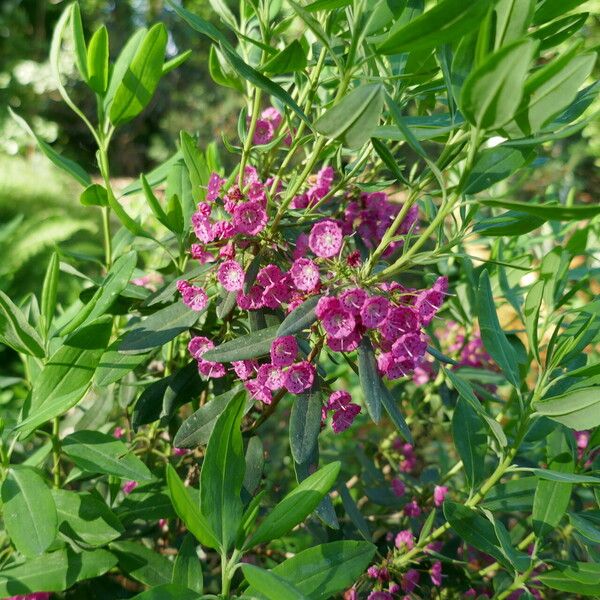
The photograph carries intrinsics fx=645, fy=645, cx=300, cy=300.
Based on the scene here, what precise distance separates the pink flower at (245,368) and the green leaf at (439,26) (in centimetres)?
40

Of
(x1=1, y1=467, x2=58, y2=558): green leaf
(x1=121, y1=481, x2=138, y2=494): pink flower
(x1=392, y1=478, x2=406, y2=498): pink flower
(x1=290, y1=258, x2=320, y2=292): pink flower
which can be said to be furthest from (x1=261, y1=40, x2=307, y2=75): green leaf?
(x1=392, y1=478, x2=406, y2=498): pink flower

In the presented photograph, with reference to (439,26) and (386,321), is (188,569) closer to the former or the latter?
(386,321)

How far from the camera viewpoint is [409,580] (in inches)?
39.2

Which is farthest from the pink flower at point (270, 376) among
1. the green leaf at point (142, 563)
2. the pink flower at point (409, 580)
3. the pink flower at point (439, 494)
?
the pink flower at point (439, 494)

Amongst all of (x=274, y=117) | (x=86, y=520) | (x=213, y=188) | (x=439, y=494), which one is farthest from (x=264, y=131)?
(x=439, y=494)

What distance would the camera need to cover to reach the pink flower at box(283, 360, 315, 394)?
755 millimetres

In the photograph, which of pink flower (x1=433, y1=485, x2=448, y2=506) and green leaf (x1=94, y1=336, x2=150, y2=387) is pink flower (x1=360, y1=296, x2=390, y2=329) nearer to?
green leaf (x1=94, y1=336, x2=150, y2=387)

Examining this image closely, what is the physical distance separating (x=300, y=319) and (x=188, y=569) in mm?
330

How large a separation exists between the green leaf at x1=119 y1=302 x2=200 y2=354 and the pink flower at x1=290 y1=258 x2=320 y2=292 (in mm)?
159

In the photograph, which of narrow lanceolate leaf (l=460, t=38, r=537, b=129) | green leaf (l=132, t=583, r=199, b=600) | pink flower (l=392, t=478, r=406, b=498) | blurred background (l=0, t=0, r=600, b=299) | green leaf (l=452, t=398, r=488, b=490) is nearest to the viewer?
narrow lanceolate leaf (l=460, t=38, r=537, b=129)

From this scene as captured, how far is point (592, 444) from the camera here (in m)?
0.90

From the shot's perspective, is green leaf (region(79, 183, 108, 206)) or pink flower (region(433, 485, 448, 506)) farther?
pink flower (region(433, 485, 448, 506))

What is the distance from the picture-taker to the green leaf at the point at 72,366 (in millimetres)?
791

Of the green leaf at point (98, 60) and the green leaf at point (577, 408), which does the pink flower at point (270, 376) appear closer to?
the green leaf at point (577, 408)
